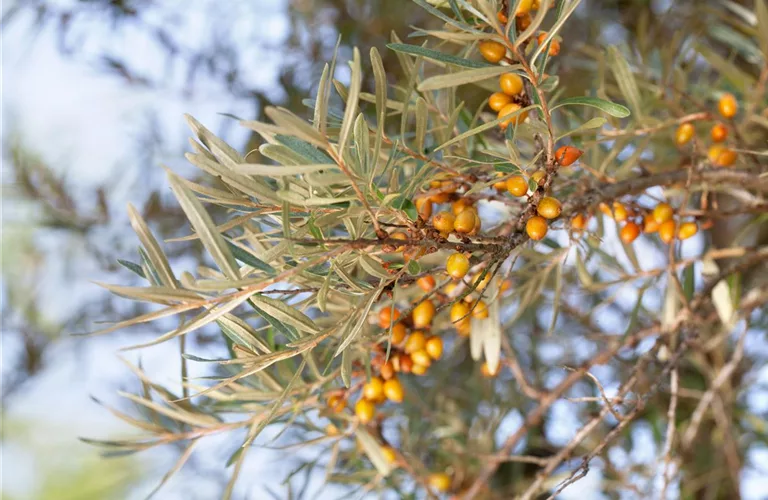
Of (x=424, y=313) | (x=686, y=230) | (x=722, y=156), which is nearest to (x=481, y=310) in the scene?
(x=424, y=313)

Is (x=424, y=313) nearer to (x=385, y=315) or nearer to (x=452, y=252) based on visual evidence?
(x=385, y=315)

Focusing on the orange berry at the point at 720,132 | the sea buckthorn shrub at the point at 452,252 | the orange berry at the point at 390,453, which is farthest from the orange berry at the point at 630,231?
the orange berry at the point at 390,453

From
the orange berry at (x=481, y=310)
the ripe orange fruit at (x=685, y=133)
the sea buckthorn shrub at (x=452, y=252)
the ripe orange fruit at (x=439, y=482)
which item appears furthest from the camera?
the ripe orange fruit at (x=439, y=482)

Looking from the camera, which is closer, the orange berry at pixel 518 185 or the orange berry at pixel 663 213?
the orange berry at pixel 518 185

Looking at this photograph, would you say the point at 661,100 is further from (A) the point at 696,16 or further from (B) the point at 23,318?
(B) the point at 23,318

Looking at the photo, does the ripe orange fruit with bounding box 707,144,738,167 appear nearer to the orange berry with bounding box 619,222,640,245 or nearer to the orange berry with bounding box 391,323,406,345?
the orange berry with bounding box 619,222,640,245

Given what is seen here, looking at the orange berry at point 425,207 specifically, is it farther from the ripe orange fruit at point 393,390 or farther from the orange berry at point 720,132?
the orange berry at point 720,132
